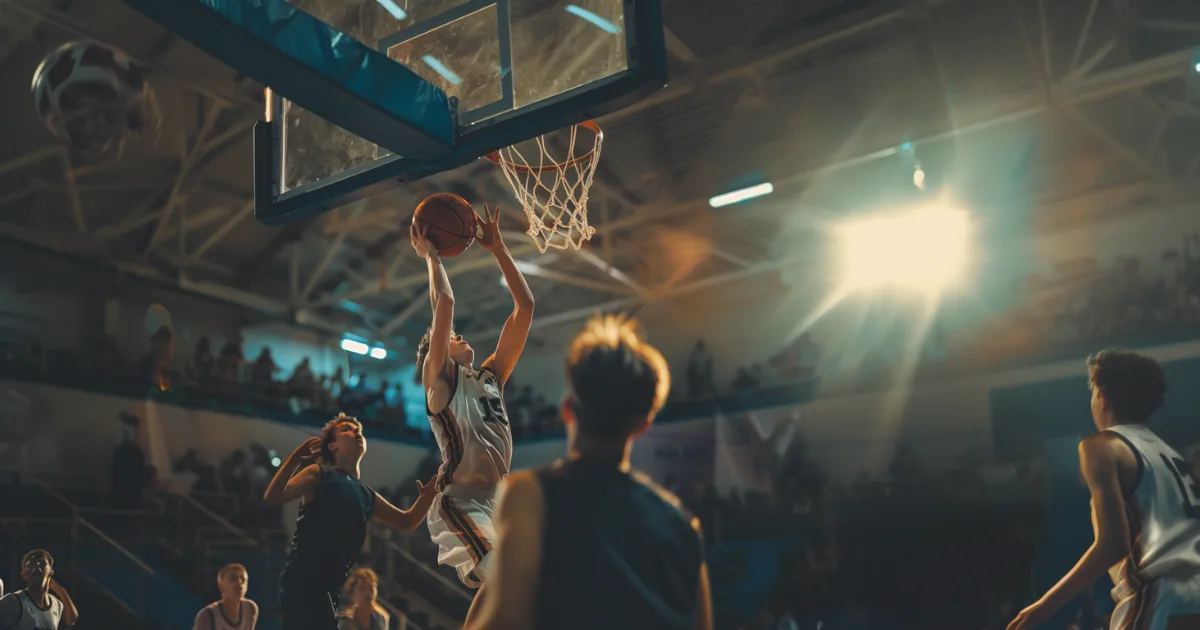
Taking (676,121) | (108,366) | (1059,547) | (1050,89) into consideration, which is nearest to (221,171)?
(108,366)

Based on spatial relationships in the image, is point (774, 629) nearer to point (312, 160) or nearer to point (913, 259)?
point (913, 259)

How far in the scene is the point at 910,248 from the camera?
14.2 meters

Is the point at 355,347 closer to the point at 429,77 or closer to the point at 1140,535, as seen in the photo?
the point at 429,77

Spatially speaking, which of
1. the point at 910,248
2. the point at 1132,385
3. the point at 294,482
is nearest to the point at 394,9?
the point at 294,482

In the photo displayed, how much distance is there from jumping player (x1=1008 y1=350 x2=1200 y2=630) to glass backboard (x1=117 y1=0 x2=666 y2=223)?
6.73 ft

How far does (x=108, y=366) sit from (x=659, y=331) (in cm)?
914

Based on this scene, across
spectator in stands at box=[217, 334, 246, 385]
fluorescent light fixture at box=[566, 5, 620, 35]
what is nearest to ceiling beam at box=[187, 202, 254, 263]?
spectator in stands at box=[217, 334, 246, 385]

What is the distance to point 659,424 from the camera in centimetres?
1609

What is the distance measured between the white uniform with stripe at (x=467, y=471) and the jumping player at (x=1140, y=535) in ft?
6.14

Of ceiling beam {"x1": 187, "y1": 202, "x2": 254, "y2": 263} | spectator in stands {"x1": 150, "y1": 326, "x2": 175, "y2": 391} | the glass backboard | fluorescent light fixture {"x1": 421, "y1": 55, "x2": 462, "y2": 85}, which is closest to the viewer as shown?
the glass backboard

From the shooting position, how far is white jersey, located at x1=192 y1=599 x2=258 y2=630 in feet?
20.0

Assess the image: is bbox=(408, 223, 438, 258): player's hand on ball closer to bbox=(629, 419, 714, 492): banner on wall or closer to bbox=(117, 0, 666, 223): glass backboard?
bbox=(117, 0, 666, 223): glass backboard

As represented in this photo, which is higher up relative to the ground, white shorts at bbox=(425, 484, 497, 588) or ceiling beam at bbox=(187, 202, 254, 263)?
ceiling beam at bbox=(187, 202, 254, 263)

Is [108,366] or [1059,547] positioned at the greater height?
[108,366]
